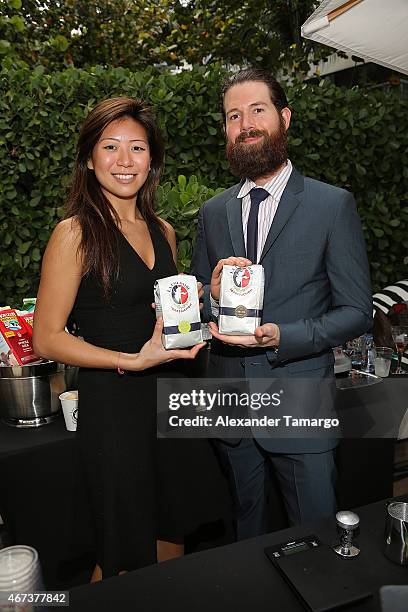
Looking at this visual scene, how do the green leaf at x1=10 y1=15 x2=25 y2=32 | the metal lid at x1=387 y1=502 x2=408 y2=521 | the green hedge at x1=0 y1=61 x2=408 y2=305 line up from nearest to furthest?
1. the metal lid at x1=387 y1=502 x2=408 y2=521
2. the green hedge at x1=0 y1=61 x2=408 y2=305
3. the green leaf at x1=10 y1=15 x2=25 y2=32

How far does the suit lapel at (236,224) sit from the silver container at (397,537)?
2.67 ft

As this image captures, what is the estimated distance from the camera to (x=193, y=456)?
168cm

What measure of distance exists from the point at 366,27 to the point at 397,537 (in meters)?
1.59

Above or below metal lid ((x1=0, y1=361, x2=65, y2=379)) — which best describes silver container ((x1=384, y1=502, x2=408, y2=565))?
below

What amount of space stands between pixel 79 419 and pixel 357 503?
1.25 meters

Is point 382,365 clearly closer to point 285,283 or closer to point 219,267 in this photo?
point 285,283

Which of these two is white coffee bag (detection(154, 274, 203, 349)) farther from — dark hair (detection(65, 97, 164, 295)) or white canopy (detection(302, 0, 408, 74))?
white canopy (detection(302, 0, 408, 74))

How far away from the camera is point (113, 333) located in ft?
4.62

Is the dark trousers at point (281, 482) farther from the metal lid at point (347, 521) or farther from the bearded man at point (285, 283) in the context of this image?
the metal lid at point (347, 521)

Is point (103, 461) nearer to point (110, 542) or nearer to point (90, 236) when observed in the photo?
point (110, 542)

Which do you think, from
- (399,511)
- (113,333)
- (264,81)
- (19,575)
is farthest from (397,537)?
(264,81)

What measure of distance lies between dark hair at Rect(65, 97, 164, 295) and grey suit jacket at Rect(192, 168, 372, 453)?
0.38m

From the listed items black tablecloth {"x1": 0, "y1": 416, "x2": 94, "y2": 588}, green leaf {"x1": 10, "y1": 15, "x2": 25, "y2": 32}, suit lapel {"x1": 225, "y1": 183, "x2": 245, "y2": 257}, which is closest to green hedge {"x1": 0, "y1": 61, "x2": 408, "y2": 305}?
green leaf {"x1": 10, "y1": 15, "x2": 25, "y2": 32}

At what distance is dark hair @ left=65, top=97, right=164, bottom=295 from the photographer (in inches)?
53.4
